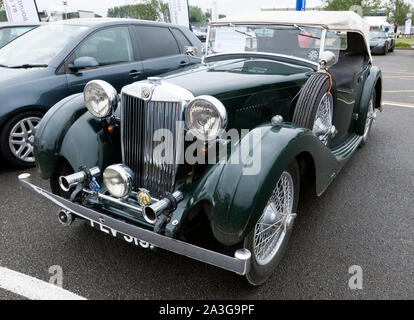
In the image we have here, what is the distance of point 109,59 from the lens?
463 centimetres

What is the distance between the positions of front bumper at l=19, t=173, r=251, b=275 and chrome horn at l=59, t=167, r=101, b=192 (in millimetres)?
93

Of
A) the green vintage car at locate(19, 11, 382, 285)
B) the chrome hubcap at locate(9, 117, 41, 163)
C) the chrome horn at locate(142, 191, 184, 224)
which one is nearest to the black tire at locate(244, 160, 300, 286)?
the green vintage car at locate(19, 11, 382, 285)

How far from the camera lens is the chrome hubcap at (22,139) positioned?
3.87 meters

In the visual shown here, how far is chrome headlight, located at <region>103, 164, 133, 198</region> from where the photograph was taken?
7.03ft

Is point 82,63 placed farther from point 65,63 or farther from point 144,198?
point 144,198

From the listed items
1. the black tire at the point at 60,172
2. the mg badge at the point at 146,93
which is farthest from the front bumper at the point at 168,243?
the mg badge at the point at 146,93

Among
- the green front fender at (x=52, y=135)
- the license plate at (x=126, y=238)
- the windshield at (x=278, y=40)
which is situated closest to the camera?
the license plate at (x=126, y=238)

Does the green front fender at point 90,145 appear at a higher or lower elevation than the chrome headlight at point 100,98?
lower

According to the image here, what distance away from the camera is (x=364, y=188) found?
3621mm

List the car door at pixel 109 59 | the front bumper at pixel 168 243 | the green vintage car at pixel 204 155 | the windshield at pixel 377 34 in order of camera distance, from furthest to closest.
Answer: the windshield at pixel 377 34 → the car door at pixel 109 59 → the green vintage car at pixel 204 155 → the front bumper at pixel 168 243

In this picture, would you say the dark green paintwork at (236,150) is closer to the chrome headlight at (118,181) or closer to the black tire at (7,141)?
the chrome headlight at (118,181)

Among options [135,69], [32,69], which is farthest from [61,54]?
[135,69]

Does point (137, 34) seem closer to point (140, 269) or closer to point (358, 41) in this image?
point (358, 41)

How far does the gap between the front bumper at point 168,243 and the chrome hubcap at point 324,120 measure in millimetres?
1638
